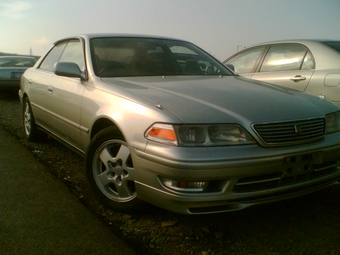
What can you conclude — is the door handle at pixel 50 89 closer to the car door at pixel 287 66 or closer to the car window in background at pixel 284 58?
the car door at pixel 287 66

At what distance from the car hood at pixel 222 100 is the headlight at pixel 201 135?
1.8 inches

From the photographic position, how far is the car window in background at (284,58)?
17.1 ft

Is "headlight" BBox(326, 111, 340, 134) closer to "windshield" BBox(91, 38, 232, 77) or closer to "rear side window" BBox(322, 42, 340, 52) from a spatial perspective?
"windshield" BBox(91, 38, 232, 77)

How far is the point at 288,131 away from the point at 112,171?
52.4 inches

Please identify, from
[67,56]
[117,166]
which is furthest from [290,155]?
[67,56]

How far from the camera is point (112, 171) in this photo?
3.01 m

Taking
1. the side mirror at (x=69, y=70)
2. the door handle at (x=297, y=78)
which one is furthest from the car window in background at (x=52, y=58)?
the door handle at (x=297, y=78)

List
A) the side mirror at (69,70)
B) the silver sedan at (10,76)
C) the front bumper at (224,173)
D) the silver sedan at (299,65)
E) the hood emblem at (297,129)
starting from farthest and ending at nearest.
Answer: the silver sedan at (10,76), the silver sedan at (299,65), the side mirror at (69,70), the hood emblem at (297,129), the front bumper at (224,173)

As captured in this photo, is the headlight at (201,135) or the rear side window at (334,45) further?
the rear side window at (334,45)

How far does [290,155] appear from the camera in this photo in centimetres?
252

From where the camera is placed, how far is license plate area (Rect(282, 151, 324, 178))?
252cm

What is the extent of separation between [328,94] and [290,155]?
2417mm

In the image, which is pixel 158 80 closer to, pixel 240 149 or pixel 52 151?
pixel 240 149

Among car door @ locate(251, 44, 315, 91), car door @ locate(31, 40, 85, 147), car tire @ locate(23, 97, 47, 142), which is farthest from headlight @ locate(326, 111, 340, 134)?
Result: car tire @ locate(23, 97, 47, 142)
